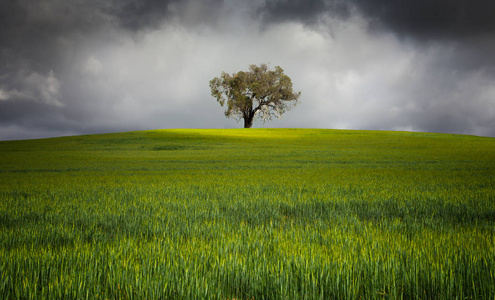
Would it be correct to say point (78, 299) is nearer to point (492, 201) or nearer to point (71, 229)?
point (71, 229)

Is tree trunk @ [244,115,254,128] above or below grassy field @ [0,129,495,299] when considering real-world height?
above

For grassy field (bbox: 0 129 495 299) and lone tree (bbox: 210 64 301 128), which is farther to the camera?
lone tree (bbox: 210 64 301 128)

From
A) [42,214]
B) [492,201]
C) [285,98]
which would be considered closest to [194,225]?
[42,214]

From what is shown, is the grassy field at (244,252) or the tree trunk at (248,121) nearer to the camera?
the grassy field at (244,252)

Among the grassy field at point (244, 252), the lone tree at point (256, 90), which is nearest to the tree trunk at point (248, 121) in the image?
the lone tree at point (256, 90)

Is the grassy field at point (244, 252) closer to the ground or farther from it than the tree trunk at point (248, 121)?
closer to the ground

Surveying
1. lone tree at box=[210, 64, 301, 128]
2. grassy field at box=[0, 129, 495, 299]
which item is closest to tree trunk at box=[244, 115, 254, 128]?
lone tree at box=[210, 64, 301, 128]

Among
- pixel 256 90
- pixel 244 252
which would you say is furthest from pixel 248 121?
pixel 244 252

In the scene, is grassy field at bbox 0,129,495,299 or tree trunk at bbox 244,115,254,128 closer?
grassy field at bbox 0,129,495,299

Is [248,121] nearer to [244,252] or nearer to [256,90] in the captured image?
[256,90]

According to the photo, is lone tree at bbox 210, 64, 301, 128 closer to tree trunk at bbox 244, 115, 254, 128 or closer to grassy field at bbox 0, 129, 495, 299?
tree trunk at bbox 244, 115, 254, 128

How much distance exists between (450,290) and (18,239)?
16.7ft

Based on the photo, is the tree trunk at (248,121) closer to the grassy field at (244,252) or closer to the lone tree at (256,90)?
the lone tree at (256,90)

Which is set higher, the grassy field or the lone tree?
the lone tree
